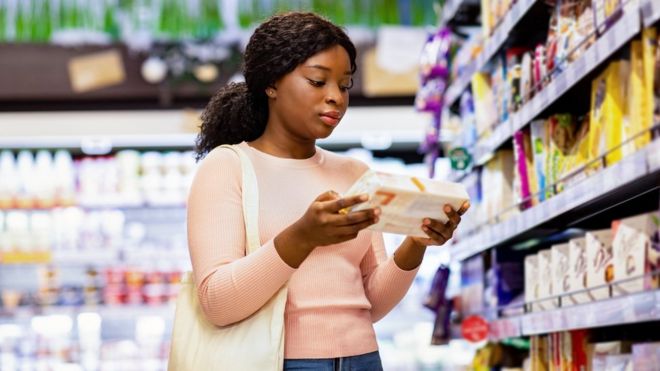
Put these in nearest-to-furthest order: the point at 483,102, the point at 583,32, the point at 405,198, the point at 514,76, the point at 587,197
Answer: the point at 405,198
the point at 587,197
the point at 583,32
the point at 514,76
the point at 483,102

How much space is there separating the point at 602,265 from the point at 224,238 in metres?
0.87

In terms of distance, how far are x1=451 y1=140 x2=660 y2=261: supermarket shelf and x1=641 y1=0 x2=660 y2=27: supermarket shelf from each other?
0.22m

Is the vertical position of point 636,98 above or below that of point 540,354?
above

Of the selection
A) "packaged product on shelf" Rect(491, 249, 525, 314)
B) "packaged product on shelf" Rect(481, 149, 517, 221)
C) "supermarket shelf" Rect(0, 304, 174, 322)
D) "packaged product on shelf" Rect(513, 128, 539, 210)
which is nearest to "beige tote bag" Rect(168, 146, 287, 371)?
"packaged product on shelf" Rect(513, 128, 539, 210)

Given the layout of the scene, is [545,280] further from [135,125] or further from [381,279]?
[135,125]

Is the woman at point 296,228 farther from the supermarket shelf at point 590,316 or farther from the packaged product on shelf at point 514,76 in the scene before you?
the packaged product on shelf at point 514,76

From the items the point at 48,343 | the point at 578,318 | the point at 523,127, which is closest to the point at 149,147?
the point at 48,343

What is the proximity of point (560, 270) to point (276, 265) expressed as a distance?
1.02m

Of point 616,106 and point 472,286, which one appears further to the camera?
point 472,286

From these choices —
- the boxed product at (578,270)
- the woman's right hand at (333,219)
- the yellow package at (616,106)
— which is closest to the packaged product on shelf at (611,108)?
the yellow package at (616,106)

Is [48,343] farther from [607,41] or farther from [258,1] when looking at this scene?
[607,41]

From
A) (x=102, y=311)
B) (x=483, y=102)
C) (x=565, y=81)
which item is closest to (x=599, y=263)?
(x=565, y=81)

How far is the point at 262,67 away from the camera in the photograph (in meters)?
2.05

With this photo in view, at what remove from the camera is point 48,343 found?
596 cm
